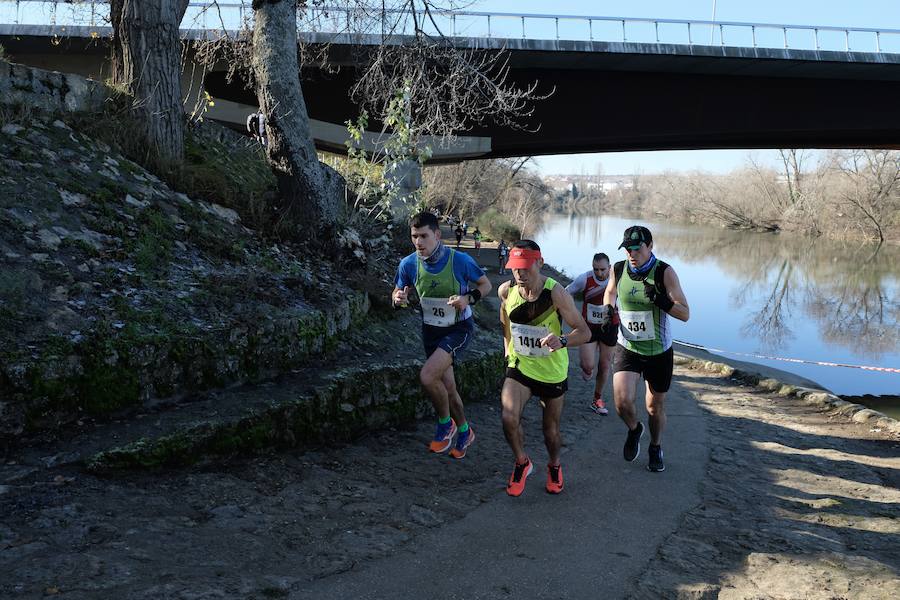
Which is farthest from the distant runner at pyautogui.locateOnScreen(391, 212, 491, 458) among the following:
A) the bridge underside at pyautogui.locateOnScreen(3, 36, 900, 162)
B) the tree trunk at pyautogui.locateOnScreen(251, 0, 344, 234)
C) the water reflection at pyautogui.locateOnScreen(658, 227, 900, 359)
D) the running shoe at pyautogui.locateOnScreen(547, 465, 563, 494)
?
the water reflection at pyautogui.locateOnScreen(658, 227, 900, 359)

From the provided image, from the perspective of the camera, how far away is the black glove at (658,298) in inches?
233

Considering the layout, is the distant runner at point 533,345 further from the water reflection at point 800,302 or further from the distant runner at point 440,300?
the water reflection at point 800,302

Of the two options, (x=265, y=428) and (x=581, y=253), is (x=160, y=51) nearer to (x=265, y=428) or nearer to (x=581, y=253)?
(x=265, y=428)

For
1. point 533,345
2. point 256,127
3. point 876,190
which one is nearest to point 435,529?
point 533,345

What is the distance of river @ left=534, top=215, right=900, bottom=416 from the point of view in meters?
19.5

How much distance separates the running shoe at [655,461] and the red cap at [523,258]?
7.65ft

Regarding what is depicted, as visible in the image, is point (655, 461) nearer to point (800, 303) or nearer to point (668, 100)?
point (668, 100)

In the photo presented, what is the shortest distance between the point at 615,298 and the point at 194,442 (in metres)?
3.77

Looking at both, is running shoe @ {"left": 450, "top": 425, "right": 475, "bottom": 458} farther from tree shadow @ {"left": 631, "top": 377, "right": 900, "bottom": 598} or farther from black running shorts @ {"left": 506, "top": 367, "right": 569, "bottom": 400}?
tree shadow @ {"left": 631, "top": 377, "right": 900, "bottom": 598}

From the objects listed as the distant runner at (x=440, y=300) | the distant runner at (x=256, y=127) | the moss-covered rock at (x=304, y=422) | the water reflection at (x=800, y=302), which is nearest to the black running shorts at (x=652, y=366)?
the distant runner at (x=440, y=300)

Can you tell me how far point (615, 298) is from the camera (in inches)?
250

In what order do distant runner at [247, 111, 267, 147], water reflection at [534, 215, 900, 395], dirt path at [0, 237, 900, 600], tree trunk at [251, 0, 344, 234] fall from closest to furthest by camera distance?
dirt path at [0, 237, 900, 600] < tree trunk at [251, 0, 344, 234] < distant runner at [247, 111, 267, 147] < water reflection at [534, 215, 900, 395]

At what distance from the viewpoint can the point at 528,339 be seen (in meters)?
5.27

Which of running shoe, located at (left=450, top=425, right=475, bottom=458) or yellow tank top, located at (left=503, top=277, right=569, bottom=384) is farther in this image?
running shoe, located at (left=450, top=425, right=475, bottom=458)
